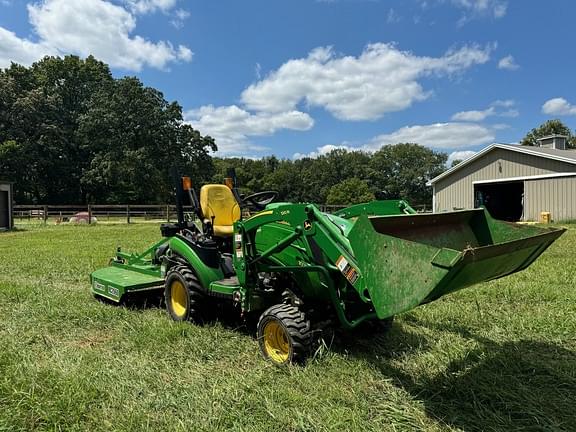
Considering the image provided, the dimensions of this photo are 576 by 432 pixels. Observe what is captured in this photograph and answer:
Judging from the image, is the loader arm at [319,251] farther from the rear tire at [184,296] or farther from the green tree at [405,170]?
the green tree at [405,170]

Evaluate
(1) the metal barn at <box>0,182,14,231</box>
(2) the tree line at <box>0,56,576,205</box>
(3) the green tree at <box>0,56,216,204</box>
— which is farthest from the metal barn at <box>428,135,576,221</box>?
(3) the green tree at <box>0,56,216,204</box>

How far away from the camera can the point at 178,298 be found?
5.00 metres

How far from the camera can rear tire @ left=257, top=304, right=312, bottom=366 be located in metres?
3.52

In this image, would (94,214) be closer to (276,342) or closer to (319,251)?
(276,342)

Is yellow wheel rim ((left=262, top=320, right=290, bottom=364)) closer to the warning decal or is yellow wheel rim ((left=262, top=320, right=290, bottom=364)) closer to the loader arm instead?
the loader arm

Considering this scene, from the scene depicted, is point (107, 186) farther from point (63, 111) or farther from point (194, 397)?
point (194, 397)

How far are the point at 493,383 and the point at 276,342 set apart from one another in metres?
1.56

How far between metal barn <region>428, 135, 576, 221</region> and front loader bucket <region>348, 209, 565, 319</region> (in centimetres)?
1813

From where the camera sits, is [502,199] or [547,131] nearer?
[502,199]

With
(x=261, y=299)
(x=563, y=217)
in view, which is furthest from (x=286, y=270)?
(x=563, y=217)

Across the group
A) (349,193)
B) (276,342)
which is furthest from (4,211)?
(349,193)

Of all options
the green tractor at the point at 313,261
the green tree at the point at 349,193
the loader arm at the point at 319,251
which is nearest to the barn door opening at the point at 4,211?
the green tractor at the point at 313,261

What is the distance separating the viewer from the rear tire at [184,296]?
467cm

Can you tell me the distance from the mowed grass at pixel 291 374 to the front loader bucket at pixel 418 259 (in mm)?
685
